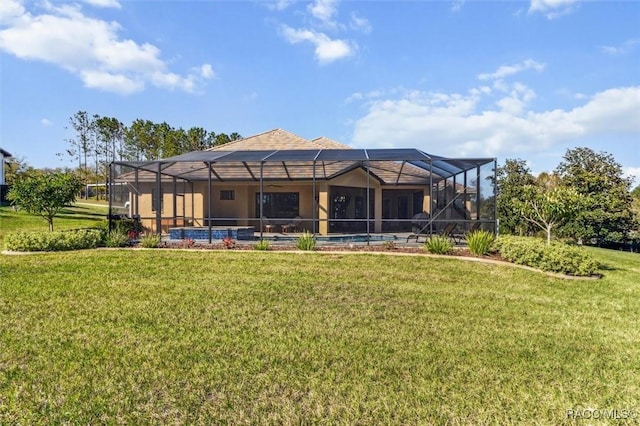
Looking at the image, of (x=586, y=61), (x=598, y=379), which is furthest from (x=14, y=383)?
(x=586, y=61)

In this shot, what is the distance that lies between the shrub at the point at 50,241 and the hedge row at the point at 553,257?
42.0 ft

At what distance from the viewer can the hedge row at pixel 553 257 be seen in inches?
381

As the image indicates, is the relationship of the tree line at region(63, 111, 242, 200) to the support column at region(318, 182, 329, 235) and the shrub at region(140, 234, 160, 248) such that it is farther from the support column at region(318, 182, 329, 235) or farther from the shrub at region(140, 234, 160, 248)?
the shrub at region(140, 234, 160, 248)

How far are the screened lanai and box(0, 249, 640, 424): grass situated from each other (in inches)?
221

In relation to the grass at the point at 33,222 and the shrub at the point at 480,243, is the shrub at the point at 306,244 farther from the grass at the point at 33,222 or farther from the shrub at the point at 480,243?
the grass at the point at 33,222

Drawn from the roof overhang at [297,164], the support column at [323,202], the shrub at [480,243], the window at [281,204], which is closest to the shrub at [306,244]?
the roof overhang at [297,164]

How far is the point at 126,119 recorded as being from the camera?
143 feet

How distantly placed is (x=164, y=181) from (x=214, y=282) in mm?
12905

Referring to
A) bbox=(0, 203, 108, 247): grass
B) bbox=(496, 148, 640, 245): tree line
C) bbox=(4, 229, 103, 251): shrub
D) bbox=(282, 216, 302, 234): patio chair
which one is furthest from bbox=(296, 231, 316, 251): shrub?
bbox=(496, 148, 640, 245): tree line

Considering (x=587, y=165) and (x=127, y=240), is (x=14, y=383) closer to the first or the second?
(x=127, y=240)

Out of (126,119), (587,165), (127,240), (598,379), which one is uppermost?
(126,119)

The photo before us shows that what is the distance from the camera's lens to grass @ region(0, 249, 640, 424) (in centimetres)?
339

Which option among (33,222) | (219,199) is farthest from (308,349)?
(33,222)

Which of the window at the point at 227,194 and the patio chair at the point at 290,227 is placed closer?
the patio chair at the point at 290,227
